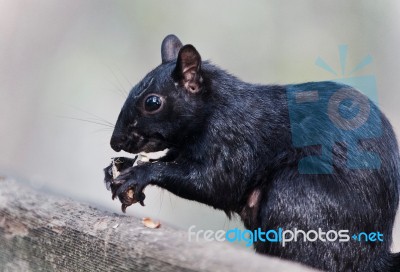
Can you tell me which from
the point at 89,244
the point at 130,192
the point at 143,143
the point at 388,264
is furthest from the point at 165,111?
the point at 388,264

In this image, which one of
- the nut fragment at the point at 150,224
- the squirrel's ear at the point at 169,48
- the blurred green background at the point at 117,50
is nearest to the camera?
the nut fragment at the point at 150,224

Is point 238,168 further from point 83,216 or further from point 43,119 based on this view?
point 43,119

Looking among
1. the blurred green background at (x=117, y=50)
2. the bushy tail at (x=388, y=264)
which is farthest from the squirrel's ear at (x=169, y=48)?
the blurred green background at (x=117, y=50)

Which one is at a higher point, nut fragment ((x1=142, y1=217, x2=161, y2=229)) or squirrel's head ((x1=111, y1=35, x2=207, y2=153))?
squirrel's head ((x1=111, y1=35, x2=207, y2=153))

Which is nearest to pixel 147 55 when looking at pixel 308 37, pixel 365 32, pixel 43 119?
pixel 43 119

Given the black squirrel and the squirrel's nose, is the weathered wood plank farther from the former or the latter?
the squirrel's nose

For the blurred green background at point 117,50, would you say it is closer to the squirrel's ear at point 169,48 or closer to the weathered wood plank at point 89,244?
the squirrel's ear at point 169,48

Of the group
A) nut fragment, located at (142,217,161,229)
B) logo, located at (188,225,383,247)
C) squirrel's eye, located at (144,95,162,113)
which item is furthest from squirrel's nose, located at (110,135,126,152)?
nut fragment, located at (142,217,161,229)
